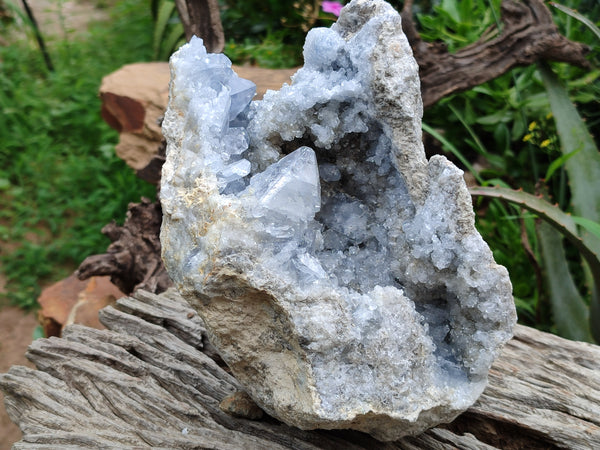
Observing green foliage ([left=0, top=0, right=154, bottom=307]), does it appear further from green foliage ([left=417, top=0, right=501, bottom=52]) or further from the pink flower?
green foliage ([left=417, top=0, right=501, bottom=52])

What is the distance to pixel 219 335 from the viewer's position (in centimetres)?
98

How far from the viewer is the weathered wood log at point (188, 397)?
Result: 1212mm

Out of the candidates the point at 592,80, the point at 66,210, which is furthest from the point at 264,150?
the point at 66,210

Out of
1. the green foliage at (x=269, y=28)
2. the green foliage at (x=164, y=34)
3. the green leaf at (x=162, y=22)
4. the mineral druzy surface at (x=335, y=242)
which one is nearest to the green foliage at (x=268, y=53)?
the green foliage at (x=269, y=28)

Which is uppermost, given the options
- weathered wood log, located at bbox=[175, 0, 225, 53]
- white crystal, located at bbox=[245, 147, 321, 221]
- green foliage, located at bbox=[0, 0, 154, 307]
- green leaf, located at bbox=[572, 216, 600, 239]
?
white crystal, located at bbox=[245, 147, 321, 221]

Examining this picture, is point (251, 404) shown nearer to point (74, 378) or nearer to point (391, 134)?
point (74, 378)

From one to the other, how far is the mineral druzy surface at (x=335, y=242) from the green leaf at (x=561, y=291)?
33.2 inches

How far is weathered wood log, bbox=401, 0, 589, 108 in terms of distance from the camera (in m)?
2.10

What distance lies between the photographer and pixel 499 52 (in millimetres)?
2146

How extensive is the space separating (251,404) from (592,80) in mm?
2085

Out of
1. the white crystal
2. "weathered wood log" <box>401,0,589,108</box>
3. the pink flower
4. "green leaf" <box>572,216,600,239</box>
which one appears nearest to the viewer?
the white crystal

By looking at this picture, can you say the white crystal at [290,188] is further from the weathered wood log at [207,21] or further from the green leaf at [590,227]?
the weathered wood log at [207,21]

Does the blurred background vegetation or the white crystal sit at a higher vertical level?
the white crystal

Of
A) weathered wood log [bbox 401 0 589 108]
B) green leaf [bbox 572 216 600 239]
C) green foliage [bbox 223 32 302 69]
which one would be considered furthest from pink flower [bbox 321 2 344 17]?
A: green leaf [bbox 572 216 600 239]
